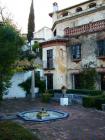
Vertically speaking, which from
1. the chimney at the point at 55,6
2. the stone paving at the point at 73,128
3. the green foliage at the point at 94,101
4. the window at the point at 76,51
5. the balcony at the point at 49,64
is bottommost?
the stone paving at the point at 73,128

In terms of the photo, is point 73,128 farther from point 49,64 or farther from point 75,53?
point 49,64

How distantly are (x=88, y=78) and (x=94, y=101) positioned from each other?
673cm

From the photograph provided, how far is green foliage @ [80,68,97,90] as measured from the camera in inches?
1133

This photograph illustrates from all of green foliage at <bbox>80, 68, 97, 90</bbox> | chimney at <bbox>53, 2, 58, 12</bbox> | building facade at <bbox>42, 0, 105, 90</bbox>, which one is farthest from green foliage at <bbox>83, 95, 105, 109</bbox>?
chimney at <bbox>53, 2, 58, 12</bbox>

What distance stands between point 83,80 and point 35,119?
42.8 ft

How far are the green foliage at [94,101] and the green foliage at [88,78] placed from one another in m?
5.63

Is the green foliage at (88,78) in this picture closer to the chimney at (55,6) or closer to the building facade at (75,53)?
the building facade at (75,53)

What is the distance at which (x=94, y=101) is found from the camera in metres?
22.5

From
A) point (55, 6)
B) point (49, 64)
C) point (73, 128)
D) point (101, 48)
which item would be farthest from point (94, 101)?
point (55, 6)

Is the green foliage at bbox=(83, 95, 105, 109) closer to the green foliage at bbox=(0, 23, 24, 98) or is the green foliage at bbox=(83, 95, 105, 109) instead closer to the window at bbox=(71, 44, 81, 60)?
the green foliage at bbox=(0, 23, 24, 98)

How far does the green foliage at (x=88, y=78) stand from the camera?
28.8m

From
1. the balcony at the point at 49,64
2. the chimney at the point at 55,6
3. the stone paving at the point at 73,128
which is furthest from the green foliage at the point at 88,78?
the chimney at the point at 55,6

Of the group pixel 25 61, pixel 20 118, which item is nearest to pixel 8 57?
pixel 20 118

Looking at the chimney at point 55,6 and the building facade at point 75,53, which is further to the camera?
the chimney at point 55,6
